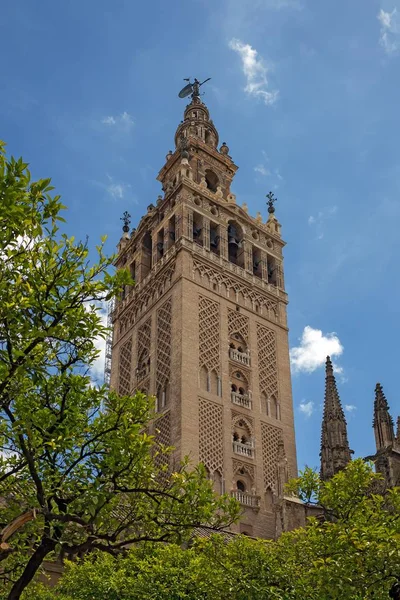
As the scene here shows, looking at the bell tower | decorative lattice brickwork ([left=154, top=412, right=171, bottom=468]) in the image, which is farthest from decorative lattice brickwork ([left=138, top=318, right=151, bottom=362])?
decorative lattice brickwork ([left=154, top=412, right=171, bottom=468])

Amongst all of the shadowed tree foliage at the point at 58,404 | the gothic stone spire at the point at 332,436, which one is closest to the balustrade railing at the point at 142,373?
the gothic stone spire at the point at 332,436

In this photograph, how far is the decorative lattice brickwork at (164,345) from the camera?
34.8m

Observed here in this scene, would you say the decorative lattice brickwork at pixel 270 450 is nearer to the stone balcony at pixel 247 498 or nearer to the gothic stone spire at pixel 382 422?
the stone balcony at pixel 247 498

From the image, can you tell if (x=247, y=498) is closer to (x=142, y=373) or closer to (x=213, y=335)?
(x=213, y=335)

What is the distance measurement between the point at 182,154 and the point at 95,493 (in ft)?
116

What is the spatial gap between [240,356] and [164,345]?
13.5ft

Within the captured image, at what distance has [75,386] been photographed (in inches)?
409

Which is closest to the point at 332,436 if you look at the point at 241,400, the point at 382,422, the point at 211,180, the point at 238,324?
the point at 382,422

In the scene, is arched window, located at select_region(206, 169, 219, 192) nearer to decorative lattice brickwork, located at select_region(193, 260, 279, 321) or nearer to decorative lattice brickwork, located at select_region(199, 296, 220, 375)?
decorative lattice brickwork, located at select_region(193, 260, 279, 321)

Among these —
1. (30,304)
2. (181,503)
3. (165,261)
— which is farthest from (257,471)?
(30,304)

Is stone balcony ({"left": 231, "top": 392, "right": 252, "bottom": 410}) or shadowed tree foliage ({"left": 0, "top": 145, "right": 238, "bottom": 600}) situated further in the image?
stone balcony ({"left": 231, "top": 392, "right": 252, "bottom": 410})

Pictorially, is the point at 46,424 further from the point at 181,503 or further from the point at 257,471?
the point at 257,471

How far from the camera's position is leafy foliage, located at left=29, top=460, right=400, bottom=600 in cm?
1255

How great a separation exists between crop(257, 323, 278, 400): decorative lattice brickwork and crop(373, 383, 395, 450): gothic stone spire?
5510mm
